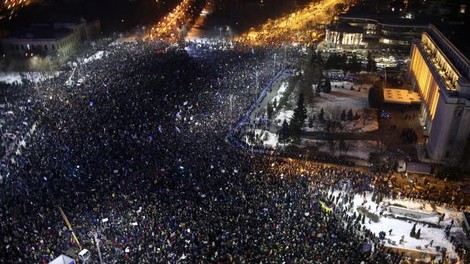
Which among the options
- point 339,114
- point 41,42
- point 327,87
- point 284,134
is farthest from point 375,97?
point 41,42

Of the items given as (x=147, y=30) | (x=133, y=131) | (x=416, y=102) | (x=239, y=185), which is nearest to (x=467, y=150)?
(x=416, y=102)

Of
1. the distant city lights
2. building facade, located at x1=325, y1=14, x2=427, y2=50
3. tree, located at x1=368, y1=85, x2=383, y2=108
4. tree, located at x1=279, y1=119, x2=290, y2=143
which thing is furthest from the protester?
Result: building facade, located at x1=325, y1=14, x2=427, y2=50

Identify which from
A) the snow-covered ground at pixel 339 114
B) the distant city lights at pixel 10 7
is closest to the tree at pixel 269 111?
the snow-covered ground at pixel 339 114

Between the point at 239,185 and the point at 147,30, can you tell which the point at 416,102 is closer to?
the point at 239,185

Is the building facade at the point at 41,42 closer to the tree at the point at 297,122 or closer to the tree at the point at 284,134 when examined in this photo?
the tree at the point at 284,134

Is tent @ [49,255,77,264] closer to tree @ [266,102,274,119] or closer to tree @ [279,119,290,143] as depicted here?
tree @ [279,119,290,143]

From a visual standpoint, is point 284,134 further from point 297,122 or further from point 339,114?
point 339,114
